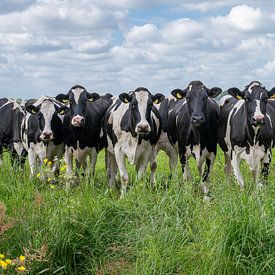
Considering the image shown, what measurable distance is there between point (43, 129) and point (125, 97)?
76.0 inches

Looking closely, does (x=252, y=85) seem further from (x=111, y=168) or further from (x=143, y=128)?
(x=111, y=168)

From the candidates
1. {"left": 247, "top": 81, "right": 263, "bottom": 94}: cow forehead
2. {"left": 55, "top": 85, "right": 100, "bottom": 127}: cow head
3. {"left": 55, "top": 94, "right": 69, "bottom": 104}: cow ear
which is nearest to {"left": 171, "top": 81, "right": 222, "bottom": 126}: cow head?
{"left": 247, "top": 81, "right": 263, "bottom": 94}: cow forehead

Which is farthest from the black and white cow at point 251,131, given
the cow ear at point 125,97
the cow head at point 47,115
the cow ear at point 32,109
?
the cow ear at point 32,109

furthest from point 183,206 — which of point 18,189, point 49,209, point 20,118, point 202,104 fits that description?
point 20,118

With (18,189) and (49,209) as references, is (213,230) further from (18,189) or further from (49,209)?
(18,189)

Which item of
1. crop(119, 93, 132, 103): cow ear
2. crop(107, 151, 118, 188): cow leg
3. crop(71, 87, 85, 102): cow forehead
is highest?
crop(71, 87, 85, 102): cow forehead

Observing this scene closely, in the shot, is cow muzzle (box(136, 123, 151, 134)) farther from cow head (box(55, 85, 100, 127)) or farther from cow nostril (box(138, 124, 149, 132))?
cow head (box(55, 85, 100, 127))

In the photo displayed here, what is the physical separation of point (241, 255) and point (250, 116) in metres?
4.38

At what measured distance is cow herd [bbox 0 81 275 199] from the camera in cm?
1041

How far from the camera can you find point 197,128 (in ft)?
36.3

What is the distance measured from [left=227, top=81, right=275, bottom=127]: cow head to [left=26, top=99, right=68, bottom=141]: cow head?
4.08 metres

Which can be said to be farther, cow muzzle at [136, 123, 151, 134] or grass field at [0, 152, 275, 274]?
cow muzzle at [136, 123, 151, 134]

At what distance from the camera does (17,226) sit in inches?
287

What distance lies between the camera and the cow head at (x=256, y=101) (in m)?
9.73
